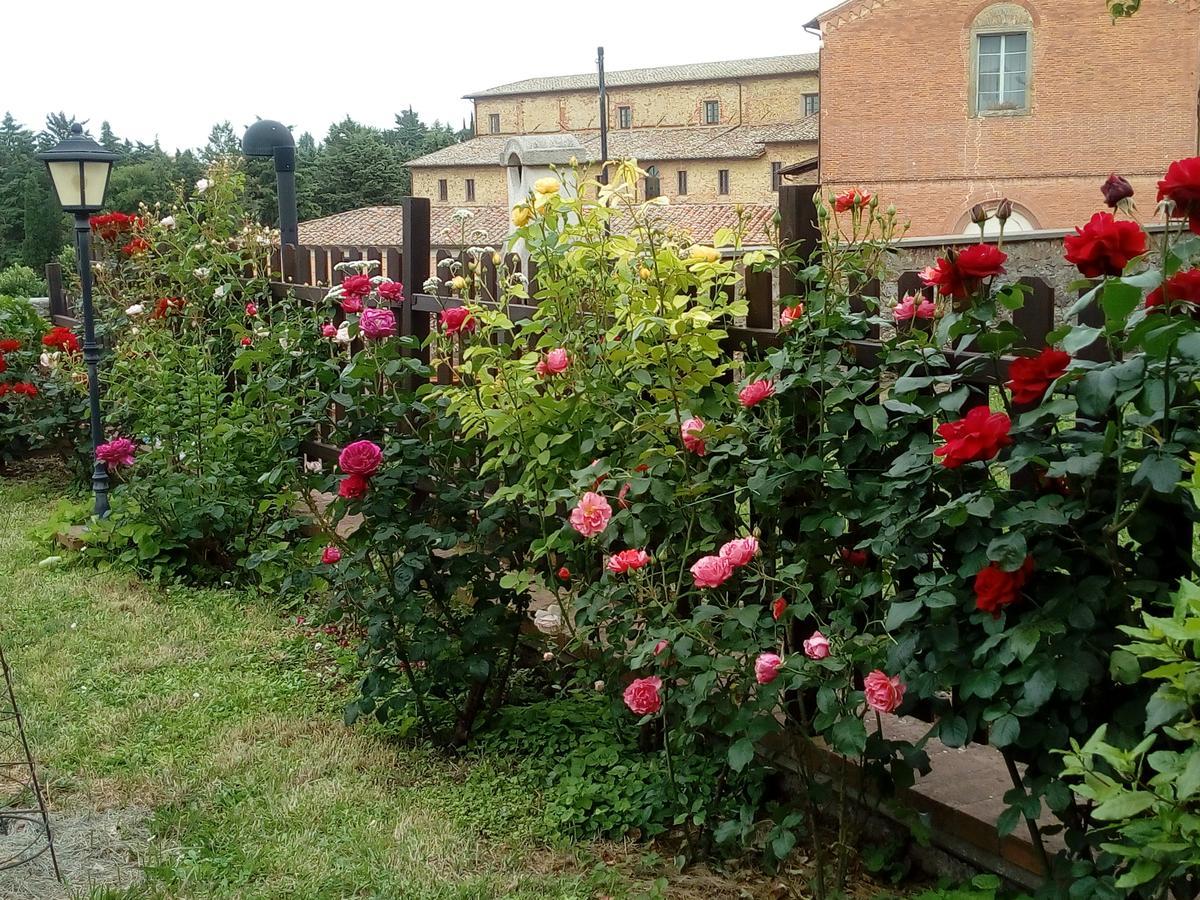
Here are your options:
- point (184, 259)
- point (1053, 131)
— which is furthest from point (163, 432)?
point (1053, 131)

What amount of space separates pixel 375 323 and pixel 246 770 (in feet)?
4.22

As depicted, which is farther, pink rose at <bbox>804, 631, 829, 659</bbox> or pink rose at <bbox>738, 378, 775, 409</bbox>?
pink rose at <bbox>738, 378, 775, 409</bbox>

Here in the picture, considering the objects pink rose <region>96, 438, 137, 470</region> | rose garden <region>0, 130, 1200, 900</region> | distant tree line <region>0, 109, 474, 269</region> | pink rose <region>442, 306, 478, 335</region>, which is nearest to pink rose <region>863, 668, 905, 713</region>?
rose garden <region>0, 130, 1200, 900</region>

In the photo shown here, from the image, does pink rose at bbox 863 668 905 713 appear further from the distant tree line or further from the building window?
the distant tree line

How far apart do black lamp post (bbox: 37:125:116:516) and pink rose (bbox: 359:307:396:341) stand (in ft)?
10.1

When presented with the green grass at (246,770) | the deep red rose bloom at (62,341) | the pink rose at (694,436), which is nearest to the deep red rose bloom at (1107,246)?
the pink rose at (694,436)

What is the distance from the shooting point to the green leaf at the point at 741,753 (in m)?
2.38

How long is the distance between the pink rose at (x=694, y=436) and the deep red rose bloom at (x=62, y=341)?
560cm

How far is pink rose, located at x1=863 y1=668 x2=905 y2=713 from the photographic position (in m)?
2.17

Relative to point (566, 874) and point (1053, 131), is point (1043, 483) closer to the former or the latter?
point (566, 874)

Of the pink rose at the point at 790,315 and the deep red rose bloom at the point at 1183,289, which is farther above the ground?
the deep red rose bloom at the point at 1183,289

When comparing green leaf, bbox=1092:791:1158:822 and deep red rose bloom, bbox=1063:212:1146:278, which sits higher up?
deep red rose bloom, bbox=1063:212:1146:278

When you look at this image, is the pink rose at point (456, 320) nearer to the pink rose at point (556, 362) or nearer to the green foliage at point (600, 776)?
the pink rose at point (556, 362)

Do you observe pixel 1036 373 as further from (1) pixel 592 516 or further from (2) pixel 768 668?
(1) pixel 592 516
